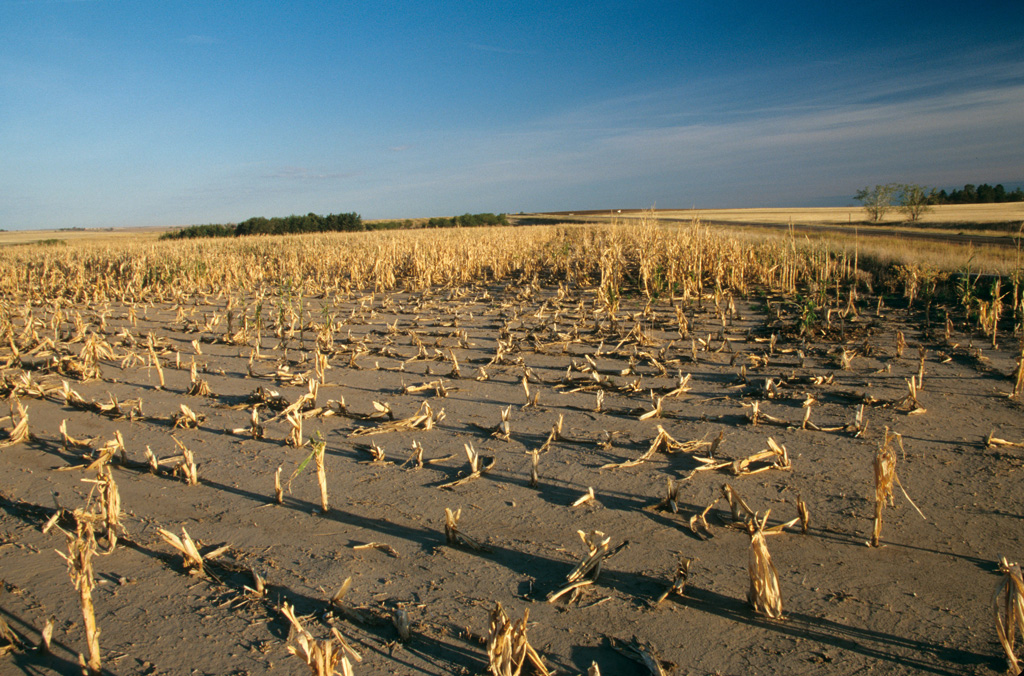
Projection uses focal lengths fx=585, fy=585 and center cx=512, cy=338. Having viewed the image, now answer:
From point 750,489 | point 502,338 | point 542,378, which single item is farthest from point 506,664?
point 502,338

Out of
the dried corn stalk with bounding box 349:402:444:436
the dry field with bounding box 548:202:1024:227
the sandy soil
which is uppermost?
the dry field with bounding box 548:202:1024:227

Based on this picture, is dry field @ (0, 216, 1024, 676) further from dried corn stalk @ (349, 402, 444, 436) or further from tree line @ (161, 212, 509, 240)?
tree line @ (161, 212, 509, 240)

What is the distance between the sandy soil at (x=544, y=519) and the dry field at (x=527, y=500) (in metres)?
0.02

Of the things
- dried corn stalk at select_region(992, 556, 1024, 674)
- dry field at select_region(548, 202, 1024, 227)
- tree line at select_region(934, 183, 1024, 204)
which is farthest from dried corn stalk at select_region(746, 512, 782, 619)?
tree line at select_region(934, 183, 1024, 204)

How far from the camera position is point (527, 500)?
3223 millimetres

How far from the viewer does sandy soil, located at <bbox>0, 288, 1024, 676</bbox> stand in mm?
2123

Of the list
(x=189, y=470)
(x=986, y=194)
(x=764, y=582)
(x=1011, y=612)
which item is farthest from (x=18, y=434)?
(x=986, y=194)

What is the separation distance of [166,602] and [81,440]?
2514mm

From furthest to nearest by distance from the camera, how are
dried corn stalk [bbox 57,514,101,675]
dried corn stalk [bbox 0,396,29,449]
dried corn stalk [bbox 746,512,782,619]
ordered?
dried corn stalk [bbox 0,396,29,449] → dried corn stalk [bbox 746,512,782,619] → dried corn stalk [bbox 57,514,101,675]

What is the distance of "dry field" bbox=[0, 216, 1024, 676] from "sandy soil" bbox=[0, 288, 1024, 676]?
2 centimetres

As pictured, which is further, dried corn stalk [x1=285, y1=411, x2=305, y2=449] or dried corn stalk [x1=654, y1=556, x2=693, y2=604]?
dried corn stalk [x1=285, y1=411, x2=305, y2=449]

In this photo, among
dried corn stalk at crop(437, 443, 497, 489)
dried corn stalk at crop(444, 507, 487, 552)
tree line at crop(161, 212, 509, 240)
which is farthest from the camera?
tree line at crop(161, 212, 509, 240)

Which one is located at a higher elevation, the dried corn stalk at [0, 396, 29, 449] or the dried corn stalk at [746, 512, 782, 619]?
the dried corn stalk at [0, 396, 29, 449]

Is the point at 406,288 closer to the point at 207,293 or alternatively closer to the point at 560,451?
the point at 207,293
